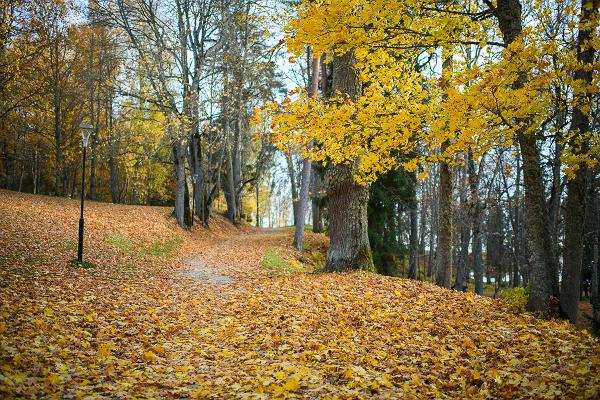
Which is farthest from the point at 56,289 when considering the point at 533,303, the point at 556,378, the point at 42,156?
the point at 42,156

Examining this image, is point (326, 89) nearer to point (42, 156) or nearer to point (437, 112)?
point (437, 112)

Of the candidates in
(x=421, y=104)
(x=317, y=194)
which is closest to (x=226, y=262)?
(x=317, y=194)

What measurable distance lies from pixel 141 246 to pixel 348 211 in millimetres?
8328

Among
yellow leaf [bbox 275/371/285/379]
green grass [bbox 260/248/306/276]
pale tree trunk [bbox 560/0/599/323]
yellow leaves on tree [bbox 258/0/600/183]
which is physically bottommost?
green grass [bbox 260/248/306/276]

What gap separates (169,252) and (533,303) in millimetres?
12302

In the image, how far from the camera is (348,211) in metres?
9.89

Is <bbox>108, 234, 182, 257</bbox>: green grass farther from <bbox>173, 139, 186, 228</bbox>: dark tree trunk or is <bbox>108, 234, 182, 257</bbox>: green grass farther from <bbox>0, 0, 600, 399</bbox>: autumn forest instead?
<bbox>173, 139, 186, 228</bbox>: dark tree trunk

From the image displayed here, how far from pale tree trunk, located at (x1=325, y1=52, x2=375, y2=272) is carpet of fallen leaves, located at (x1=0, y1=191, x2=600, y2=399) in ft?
2.71

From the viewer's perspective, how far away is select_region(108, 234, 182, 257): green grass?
13.5 m

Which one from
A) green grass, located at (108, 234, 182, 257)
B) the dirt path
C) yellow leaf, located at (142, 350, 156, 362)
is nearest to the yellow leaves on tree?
yellow leaf, located at (142, 350, 156, 362)

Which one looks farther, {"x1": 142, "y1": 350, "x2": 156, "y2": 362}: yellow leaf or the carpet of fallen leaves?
{"x1": 142, "y1": 350, "x2": 156, "y2": 362}: yellow leaf

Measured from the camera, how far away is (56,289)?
297 inches

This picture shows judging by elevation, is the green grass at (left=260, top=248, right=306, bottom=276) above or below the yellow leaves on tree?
below

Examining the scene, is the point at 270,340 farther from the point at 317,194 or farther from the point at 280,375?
the point at 317,194
